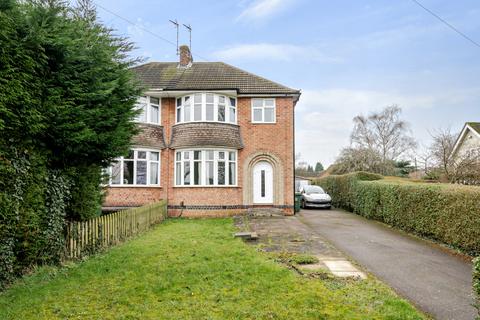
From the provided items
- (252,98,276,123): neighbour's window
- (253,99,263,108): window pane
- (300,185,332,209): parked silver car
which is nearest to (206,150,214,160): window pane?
(252,98,276,123): neighbour's window

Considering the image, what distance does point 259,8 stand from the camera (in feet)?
35.9

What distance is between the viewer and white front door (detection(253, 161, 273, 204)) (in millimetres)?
16672

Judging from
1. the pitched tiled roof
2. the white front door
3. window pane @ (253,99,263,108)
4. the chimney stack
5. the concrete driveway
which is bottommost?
the concrete driveway

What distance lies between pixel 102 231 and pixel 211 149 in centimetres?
840

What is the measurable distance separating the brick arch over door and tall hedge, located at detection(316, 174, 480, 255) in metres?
4.73

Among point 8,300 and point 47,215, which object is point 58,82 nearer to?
point 47,215

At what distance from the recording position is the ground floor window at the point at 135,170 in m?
15.9

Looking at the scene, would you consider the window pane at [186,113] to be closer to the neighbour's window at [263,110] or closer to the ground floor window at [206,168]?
the ground floor window at [206,168]

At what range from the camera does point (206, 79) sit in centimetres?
1697

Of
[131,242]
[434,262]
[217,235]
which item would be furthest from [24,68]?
[434,262]

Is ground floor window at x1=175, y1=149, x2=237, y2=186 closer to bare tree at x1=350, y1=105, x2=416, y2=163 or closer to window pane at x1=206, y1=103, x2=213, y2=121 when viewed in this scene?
window pane at x1=206, y1=103, x2=213, y2=121

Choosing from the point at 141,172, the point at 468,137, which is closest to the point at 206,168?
the point at 141,172

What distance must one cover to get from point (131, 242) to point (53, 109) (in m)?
4.93

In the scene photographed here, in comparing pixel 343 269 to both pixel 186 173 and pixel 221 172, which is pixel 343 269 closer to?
pixel 221 172
